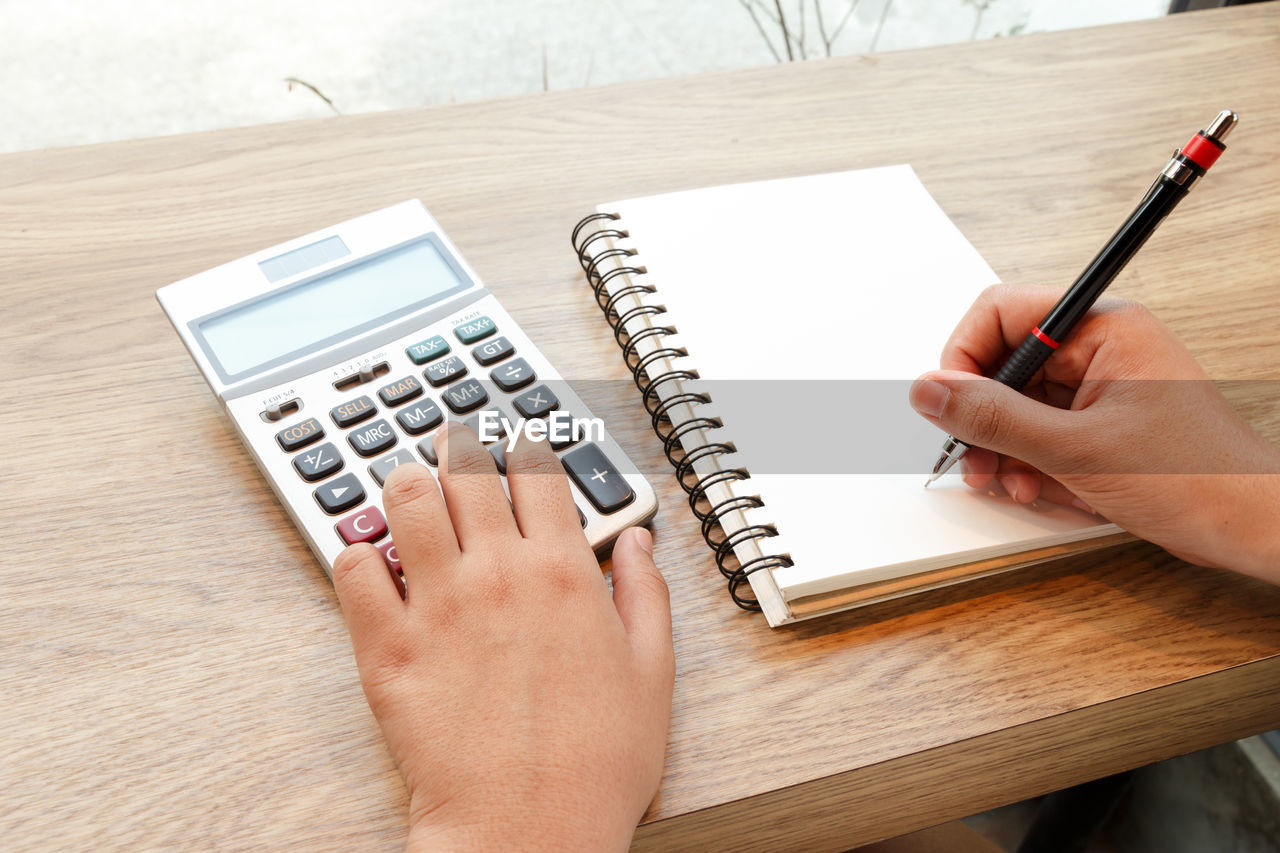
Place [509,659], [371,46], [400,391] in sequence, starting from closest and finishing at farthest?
[509,659] → [400,391] → [371,46]

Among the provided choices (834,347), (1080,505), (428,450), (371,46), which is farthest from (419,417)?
(371,46)

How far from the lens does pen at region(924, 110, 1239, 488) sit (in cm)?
44

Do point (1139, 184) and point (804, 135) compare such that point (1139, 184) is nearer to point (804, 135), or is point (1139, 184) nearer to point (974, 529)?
point (804, 135)

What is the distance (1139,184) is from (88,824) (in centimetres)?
79

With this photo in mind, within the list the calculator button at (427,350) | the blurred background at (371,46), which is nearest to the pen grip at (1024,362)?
the calculator button at (427,350)

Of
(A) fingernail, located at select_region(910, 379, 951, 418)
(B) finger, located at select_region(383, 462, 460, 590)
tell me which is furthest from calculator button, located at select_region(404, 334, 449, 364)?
(A) fingernail, located at select_region(910, 379, 951, 418)

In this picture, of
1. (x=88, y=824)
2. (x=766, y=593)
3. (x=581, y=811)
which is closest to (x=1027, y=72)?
(x=766, y=593)

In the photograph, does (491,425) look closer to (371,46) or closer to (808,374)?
(808,374)

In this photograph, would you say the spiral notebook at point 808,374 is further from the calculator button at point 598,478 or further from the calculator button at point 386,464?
the calculator button at point 386,464

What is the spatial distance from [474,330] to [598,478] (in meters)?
0.13

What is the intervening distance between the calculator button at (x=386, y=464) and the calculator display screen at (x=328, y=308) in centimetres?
10

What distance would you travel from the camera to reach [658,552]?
1.66ft

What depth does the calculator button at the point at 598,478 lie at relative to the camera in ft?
1.61

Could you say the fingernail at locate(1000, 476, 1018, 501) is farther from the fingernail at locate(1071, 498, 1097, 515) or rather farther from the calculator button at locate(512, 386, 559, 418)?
the calculator button at locate(512, 386, 559, 418)
